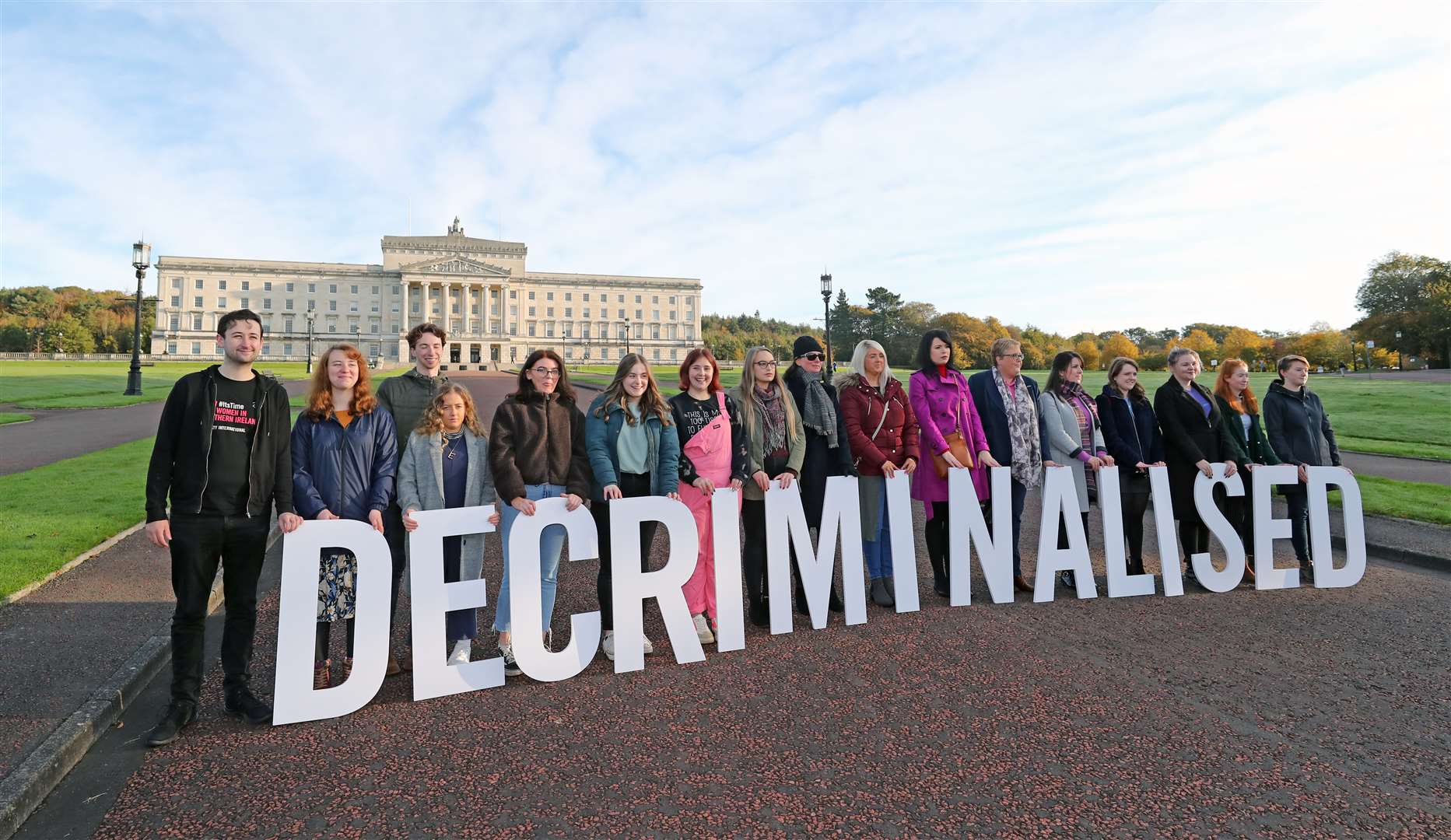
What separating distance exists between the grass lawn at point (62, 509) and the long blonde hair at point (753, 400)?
228 inches

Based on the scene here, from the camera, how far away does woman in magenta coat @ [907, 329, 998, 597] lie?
19.7ft

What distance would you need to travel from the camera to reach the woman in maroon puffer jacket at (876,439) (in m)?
5.73

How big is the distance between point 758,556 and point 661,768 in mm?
2335

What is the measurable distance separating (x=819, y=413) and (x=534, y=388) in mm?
2248

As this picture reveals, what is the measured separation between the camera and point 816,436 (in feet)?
18.6

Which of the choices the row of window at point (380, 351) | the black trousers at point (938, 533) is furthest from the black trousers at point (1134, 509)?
the row of window at point (380, 351)

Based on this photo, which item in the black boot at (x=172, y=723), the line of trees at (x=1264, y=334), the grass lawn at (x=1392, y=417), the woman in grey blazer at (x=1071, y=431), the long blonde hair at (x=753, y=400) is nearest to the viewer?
the black boot at (x=172, y=723)

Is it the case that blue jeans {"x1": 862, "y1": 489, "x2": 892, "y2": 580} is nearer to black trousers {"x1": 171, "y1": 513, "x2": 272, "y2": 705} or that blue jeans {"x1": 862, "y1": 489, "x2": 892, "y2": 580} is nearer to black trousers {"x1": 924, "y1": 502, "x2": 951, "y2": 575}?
black trousers {"x1": 924, "y1": 502, "x2": 951, "y2": 575}

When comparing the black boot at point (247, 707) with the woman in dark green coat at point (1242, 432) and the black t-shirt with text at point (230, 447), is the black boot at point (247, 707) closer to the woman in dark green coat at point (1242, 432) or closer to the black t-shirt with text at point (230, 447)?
the black t-shirt with text at point (230, 447)

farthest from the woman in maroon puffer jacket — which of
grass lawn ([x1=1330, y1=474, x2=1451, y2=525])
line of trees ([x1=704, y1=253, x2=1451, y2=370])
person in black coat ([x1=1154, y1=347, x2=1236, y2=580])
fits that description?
line of trees ([x1=704, y1=253, x2=1451, y2=370])

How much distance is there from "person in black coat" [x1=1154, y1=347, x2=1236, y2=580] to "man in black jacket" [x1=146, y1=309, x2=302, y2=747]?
22.4 ft

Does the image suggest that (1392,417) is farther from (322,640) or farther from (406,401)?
(322,640)

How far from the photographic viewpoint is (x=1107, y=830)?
2.74 m

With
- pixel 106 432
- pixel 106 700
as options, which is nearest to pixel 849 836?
pixel 106 700
